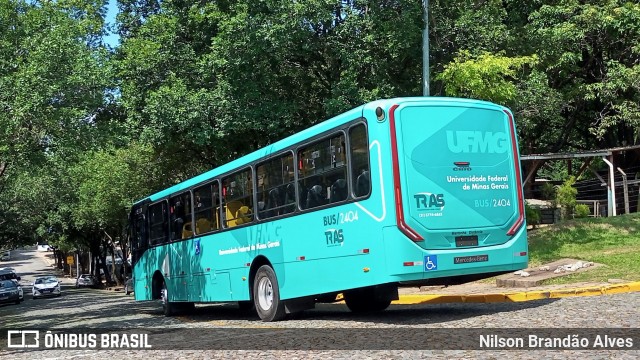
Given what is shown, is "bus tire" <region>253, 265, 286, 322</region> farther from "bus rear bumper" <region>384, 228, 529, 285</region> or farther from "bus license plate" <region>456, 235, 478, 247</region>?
"bus license plate" <region>456, 235, 478, 247</region>

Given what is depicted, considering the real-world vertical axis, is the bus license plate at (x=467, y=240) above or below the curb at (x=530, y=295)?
above

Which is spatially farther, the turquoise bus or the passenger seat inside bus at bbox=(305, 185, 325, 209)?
the passenger seat inside bus at bbox=(305, 185, 325, 209)

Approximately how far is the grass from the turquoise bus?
5379 mm

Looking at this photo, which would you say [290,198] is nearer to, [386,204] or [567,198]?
[386,204]

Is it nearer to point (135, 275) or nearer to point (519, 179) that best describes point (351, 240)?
point (519, 179)

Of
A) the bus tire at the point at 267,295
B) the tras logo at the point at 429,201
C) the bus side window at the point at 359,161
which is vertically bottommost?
the bus tire at the point at 267,295

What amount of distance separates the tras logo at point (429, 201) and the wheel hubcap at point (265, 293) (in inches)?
170

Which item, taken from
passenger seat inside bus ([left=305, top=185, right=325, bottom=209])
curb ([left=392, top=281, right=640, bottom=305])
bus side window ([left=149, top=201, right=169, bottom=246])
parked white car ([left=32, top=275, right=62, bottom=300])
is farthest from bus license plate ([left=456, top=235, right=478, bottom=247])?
parked white car ([left=32, top=275, right=62, bottom=300])

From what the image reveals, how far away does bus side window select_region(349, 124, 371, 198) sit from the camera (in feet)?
37.1

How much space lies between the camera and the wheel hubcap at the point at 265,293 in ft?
46.5

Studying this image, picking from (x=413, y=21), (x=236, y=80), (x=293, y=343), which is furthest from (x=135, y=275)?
(x=293, y=343)

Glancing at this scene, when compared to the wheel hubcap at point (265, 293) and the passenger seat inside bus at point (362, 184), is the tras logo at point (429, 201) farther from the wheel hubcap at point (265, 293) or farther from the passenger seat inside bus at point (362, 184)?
the wheel hubcap at point (265, 293)

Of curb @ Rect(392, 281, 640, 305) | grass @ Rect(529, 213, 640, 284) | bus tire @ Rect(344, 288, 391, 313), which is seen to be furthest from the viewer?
grass @ Rect(529, 213, 640, 284)

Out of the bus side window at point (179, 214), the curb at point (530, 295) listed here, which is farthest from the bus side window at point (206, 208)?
the curb at point (530, 295)
